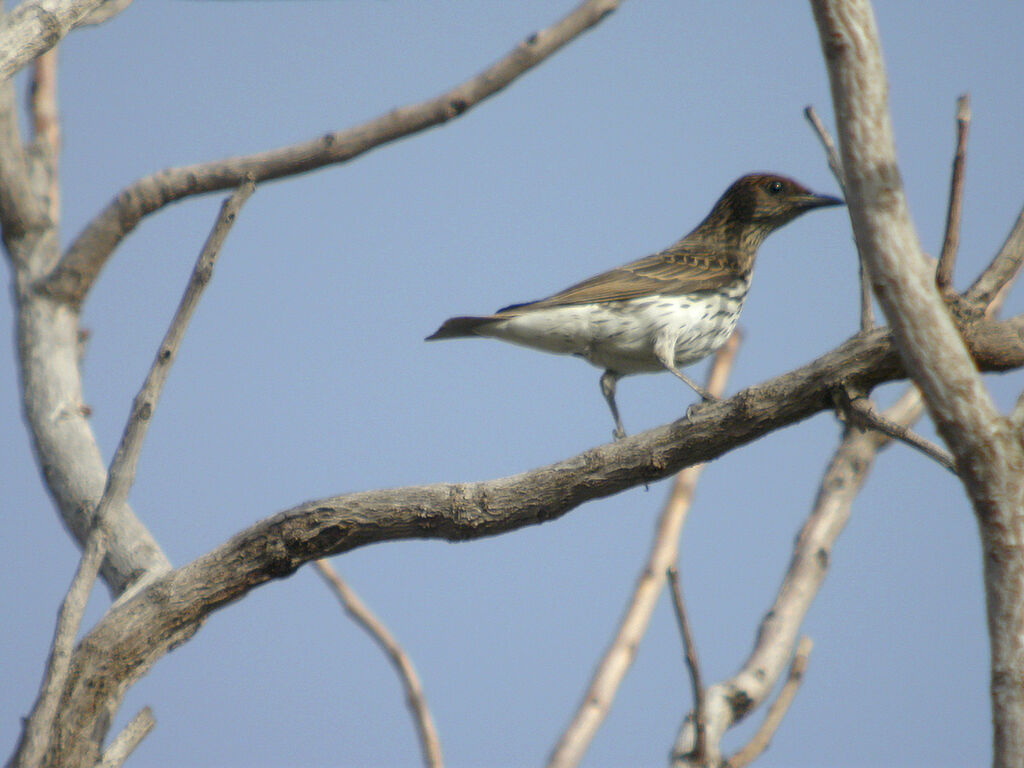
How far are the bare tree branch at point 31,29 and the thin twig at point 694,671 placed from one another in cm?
327

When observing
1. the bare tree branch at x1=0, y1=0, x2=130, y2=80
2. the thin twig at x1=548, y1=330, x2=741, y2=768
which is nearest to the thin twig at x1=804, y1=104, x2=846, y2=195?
the thin twig at x1=548, y1=330, x2=741, y2=768

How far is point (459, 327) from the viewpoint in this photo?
20.2ft

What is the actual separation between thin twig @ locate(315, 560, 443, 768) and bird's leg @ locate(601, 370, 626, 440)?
2.08 m

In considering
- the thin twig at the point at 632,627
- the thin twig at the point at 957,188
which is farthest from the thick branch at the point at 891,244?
the thin twig at the point at 632,627

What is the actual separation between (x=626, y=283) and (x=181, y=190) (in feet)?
9.69

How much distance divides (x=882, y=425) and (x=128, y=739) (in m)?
3.07

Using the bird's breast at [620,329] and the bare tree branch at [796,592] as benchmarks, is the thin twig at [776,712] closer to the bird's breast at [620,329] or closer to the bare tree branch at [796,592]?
the bare tree branch at [796,592]

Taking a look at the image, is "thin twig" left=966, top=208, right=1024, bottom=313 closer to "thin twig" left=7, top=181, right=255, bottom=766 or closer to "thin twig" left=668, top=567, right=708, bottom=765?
"thin twig" left=668, top=567, right=708, bottom=765

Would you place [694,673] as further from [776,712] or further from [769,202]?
[769,202]

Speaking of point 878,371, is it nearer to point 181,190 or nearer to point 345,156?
point 345,156

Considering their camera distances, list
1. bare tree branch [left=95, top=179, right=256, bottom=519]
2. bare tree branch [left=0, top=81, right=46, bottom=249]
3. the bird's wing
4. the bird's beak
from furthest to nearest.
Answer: the bird's beak < the bird's wing < bare tree branch [left=0, top=81, right=46, bottom=249] < bare tree branch [left=95, top=179, right=256, bottom=519]

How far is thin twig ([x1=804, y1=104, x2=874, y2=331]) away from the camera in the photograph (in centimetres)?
366


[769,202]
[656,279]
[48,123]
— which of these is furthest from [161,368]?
[769,202]

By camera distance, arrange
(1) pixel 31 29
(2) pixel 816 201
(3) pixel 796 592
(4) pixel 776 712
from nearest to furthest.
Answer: (1) pixel 31 29 < (4) pixel 776 712 < (3) pixel 796 592 < (2) pixel 816 201
